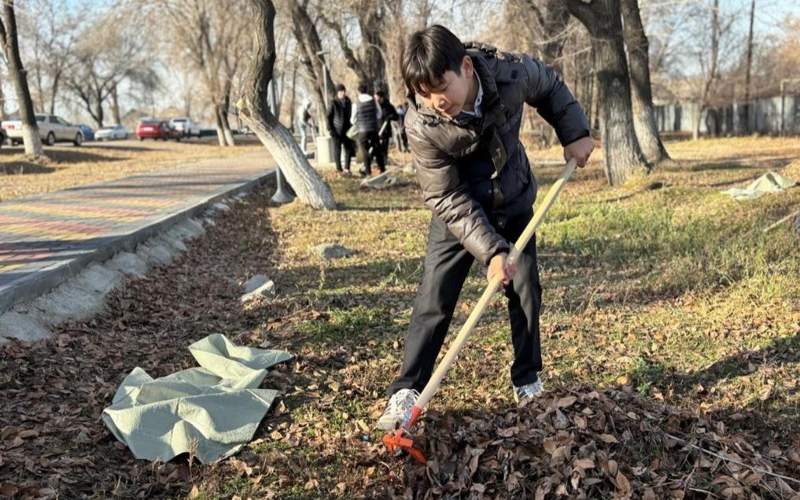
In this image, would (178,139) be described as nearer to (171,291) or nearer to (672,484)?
(171,291)

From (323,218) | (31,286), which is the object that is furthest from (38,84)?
(31,286)

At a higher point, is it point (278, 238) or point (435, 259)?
point (435, 259)

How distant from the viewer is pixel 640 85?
489 inches

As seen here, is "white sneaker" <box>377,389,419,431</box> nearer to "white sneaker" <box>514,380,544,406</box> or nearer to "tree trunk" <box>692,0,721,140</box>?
"white sneaker" <box>514,380,544,406</box>

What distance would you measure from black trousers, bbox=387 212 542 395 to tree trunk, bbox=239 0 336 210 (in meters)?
6.72

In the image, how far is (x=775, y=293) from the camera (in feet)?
14.9

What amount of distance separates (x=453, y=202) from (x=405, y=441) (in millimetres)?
1005

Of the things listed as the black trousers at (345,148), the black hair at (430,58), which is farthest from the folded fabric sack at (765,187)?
the black trousers at (345,148)

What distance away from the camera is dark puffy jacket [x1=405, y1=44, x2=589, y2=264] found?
273 cm

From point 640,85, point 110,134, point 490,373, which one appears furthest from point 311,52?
point 110,134

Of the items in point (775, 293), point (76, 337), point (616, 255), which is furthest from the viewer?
point (616, 255)

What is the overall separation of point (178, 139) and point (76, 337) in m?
39.0

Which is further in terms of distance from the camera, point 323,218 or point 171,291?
point 323,218

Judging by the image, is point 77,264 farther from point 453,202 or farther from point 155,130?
point 155,130
